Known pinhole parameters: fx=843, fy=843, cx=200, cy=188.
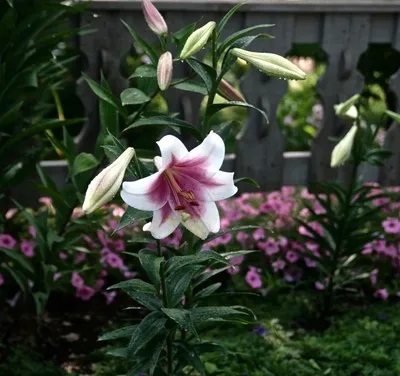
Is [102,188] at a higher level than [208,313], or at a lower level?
higher

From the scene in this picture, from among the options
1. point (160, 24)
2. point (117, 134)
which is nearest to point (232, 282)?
point (117, 134)

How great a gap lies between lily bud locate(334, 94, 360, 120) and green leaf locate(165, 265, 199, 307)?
1129 millimetres

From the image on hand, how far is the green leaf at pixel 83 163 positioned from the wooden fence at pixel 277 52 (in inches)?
45.3

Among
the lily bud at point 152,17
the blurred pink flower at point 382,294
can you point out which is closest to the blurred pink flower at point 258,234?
the blurred pink flower at point 382,294

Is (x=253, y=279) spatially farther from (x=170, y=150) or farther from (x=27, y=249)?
(x=170, y=150)

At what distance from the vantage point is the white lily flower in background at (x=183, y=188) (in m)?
1.86

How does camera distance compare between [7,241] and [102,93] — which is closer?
[102,93]

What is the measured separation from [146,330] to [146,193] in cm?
46

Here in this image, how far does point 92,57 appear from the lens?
3877 millimetres

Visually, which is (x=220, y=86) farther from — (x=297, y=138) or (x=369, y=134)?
(x=297, y=138)

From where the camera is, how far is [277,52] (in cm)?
415

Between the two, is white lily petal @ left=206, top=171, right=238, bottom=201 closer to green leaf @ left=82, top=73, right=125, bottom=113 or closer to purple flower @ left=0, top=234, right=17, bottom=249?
green leaf @ left=82, top=73, right=125, bottom=113

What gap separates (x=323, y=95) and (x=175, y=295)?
93.2 inches

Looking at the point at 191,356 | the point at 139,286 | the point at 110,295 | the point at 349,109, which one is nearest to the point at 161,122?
the point at 139,286
